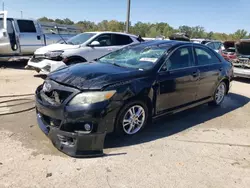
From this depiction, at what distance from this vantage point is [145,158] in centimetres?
363

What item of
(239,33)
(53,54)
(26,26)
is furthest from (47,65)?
(239,33)

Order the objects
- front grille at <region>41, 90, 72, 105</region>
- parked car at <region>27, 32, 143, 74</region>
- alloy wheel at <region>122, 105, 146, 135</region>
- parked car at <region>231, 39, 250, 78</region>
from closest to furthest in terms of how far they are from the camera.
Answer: front grille at <region>41, 90, 72, 105</region>, alloy wheel at <region>122, 105, 146, 135</region>, parked car at <region>27, 32, 143, 74</region>, parked car at <region>231, 39, 250, 78</region>

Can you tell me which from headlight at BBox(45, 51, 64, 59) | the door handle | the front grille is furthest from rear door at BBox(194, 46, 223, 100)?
headlight at BBox(45, 51, 64, 59)

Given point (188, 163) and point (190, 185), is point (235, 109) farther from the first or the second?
point (190, 185)

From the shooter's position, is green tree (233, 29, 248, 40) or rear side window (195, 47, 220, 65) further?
green tree (233, 29, 248, 40)

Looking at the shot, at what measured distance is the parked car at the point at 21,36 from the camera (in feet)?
34.7

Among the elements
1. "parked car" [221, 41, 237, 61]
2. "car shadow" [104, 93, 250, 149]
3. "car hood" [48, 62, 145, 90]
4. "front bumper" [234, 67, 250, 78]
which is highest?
"car hood" [48, 62, 145, 90]

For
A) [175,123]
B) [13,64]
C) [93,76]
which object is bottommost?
[13,64]

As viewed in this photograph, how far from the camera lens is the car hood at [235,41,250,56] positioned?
9867 mm

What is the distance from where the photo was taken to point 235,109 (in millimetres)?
6277

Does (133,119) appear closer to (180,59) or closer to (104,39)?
(180,59)

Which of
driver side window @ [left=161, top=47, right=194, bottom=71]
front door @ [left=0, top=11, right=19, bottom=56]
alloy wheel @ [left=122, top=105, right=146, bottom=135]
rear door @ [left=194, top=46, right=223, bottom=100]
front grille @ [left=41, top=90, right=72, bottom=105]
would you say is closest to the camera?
front grille @ [left=41, top=90, right=72, bottom=105]

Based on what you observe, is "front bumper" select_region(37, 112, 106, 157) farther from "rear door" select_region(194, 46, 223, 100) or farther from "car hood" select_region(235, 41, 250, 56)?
"car hood" select_region(235, 41, 250, 56)

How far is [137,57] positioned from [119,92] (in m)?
1.22
